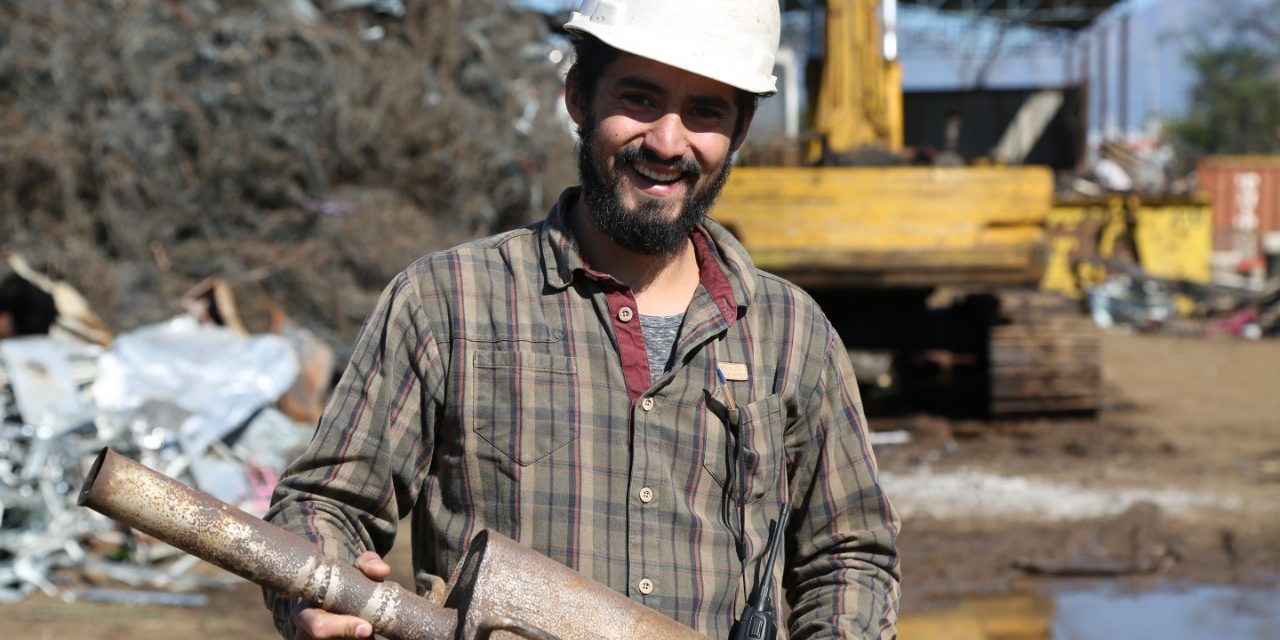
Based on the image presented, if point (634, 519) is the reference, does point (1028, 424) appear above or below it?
below

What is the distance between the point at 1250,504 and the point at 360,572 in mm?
6790

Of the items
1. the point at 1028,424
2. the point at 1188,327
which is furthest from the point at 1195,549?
the point at 1188,327

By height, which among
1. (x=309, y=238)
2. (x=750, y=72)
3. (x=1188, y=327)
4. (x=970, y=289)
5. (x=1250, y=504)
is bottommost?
(x=1188, y=327)

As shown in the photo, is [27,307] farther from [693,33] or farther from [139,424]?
[693,33]

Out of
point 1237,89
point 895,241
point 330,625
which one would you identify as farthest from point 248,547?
point 1237,89

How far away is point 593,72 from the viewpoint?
7.76ft

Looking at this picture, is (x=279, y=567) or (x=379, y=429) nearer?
(x=279, y=567)

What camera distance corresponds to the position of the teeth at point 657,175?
229cm

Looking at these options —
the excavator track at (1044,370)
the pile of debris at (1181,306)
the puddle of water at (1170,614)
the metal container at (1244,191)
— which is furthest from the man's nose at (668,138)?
the metal container at (1244,191)

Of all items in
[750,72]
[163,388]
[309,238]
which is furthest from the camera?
[309,238]

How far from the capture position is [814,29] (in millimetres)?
11469

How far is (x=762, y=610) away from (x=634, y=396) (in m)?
0.35

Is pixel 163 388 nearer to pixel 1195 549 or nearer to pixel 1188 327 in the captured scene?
pixel 1195 549

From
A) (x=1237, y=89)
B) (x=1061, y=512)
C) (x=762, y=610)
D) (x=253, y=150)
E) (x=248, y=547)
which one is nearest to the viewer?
(x=248, y=547)
